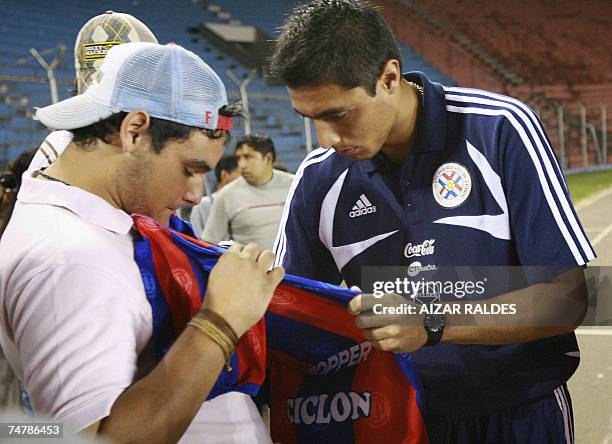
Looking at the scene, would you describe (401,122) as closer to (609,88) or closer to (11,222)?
(11,222)

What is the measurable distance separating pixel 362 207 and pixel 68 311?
70 centimetres

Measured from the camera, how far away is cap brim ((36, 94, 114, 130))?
1048 mm

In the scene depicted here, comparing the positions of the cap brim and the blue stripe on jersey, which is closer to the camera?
the cap brim

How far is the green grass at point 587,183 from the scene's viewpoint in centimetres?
1037

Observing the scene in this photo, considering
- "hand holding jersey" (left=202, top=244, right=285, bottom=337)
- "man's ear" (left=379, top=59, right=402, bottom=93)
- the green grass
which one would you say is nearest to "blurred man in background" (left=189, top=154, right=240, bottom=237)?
"man's ear" (left=379, top=59, right=402, bottom=93)

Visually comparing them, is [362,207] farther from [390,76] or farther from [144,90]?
[144,90]

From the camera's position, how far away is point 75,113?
106cm

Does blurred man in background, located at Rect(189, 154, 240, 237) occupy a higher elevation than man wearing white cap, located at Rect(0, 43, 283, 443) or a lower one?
lower

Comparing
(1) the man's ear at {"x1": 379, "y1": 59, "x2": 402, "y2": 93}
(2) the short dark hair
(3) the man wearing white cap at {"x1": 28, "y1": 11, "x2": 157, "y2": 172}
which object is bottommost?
(2) the short dark hair

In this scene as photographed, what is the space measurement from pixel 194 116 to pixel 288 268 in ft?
1.71

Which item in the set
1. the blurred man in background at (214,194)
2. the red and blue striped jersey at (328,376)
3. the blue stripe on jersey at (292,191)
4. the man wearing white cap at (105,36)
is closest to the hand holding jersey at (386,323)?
the red and blue striped jersey at (328,376)

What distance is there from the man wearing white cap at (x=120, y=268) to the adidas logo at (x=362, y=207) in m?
0.40

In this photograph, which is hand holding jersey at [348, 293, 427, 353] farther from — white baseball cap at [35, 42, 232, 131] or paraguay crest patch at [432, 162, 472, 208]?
white baseball cap at [35, 42, 232, 131]

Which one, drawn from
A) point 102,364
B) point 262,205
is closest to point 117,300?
point 102,364
